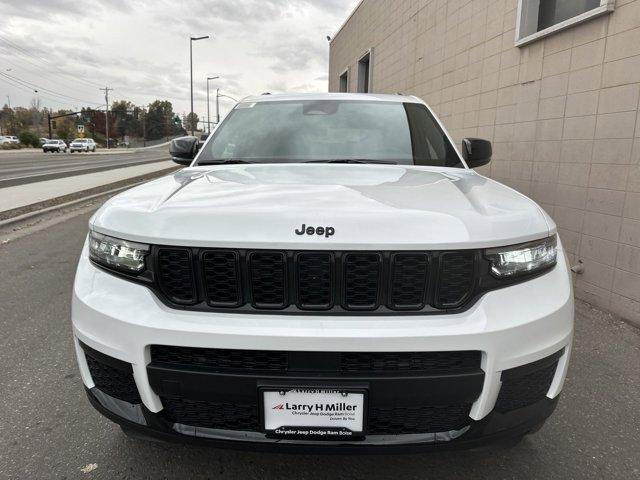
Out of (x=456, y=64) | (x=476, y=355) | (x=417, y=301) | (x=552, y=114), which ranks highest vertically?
(x=456, y=64)

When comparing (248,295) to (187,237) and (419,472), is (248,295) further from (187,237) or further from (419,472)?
(419,472)

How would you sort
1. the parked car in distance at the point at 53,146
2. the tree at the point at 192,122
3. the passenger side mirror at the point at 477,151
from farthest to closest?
the parked car in distance at the point at 53,146 → the tree at the point at 192,122 → the passenger side mirror at the point at 477,151

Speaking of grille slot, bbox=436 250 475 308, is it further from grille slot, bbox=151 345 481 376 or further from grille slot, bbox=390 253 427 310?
grille slot, bbox=151 345 481 376

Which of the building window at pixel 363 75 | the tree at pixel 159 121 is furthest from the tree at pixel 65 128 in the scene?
the building window at pixel 363 75

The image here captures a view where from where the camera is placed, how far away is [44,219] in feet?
28.3

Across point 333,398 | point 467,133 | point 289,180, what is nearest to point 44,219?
point 467,133

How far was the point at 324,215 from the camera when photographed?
170cm

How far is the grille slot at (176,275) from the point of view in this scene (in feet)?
5.61

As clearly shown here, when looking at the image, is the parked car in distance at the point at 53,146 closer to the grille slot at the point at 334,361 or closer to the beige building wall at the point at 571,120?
the beige building wall at the point at 571,120

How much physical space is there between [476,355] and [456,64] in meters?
7.18

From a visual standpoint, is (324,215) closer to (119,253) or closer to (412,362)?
(412,362)

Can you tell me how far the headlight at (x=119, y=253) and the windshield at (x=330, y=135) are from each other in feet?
3.86

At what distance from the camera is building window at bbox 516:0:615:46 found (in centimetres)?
469

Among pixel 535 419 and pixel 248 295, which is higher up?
pixel 248 295
